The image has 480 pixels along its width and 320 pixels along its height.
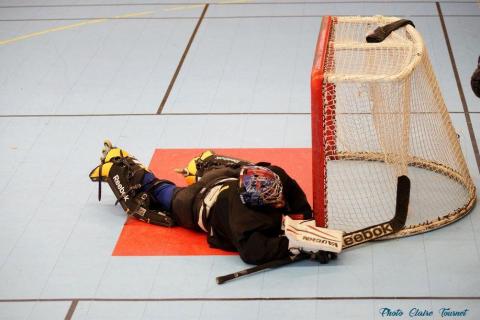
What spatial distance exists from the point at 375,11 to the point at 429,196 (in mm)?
4831

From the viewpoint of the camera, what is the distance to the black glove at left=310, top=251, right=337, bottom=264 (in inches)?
257

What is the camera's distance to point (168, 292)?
21.0 feet

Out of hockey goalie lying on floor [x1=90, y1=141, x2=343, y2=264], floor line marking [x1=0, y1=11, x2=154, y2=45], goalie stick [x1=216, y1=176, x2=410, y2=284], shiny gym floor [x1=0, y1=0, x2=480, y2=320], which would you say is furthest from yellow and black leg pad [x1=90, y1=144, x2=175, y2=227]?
floor line marking [x1=0, y1=11, x2=154, y2=45]

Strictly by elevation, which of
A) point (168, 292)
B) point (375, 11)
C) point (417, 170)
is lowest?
point (375, 11)

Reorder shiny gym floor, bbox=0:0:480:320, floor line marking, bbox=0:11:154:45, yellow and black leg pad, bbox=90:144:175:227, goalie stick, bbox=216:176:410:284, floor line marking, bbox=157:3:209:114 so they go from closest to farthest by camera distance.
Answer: shiny gym floor, bbox=0:0:480:320 < goalie stick, bbox=216:176:410:284 < yellow and black leg pad, bbox=90:144:175:227 < floor line marking, bbox=157:3:209:114 < floor line marking, bbox=0:11:154:45

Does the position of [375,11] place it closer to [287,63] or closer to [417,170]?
[287,63]

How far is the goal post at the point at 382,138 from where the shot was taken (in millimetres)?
6570

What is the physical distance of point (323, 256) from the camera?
21.5ft

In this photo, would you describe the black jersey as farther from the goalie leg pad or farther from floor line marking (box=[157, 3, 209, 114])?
floor line marking (box=[157, 3, 209, 114])

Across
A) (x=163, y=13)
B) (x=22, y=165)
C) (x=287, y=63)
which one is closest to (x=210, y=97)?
(x=287, y=63)

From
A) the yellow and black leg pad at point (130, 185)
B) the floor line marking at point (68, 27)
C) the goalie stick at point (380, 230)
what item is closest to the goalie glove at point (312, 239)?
the goalie stick at point (380, 230)

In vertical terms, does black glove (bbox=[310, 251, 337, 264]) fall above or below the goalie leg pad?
below

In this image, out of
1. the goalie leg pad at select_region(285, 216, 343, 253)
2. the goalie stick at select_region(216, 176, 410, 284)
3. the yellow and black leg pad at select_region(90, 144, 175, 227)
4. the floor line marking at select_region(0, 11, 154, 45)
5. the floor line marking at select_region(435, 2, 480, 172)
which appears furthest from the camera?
the floor line marking at select_region(0, 11, 154, 45)

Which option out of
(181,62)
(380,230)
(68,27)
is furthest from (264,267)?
(68,27)
